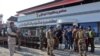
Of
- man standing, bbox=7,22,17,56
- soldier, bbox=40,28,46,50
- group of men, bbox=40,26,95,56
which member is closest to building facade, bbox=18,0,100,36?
group of men, bbox=40,26,95,56

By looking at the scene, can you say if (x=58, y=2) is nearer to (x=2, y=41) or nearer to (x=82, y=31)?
(x=2, y=41)

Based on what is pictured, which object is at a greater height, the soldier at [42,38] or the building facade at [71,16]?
the building facade at [71,16]

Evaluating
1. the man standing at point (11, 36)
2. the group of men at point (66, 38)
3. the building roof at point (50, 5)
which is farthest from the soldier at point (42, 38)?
the building roof at point (50, 5)

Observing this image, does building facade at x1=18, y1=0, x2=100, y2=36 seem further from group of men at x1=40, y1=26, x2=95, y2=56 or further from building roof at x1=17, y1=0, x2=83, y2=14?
group of men at x1=40, y1=26, x2=95, y2=56

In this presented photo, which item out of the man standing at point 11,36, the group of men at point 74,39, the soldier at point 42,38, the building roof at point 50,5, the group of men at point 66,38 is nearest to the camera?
the man standing at point 11,36

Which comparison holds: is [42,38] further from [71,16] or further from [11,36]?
[71,16]

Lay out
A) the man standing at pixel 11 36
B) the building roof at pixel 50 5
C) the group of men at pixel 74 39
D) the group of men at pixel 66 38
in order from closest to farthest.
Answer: the man standing at pixel 11 36 → the group of men at pixel 66 38 → the group of men at pixel 74 39 → the building roof at pixel 50 5

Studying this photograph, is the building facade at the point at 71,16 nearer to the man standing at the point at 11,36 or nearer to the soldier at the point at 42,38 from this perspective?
the soldier at the point at 42,38

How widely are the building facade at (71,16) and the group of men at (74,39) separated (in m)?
11.6

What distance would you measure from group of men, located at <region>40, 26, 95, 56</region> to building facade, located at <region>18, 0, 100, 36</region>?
11559mm

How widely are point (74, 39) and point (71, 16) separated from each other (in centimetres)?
1823

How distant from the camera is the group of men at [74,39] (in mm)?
A: 14055

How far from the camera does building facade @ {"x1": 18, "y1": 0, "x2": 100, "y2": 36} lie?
30.8 m

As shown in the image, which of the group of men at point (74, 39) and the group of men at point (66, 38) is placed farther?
the group of men at point (74, 39)
